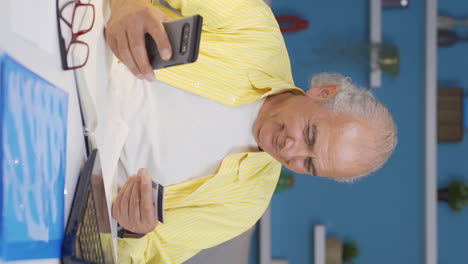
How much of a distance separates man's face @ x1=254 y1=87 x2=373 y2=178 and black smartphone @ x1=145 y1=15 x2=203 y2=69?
1.59ft

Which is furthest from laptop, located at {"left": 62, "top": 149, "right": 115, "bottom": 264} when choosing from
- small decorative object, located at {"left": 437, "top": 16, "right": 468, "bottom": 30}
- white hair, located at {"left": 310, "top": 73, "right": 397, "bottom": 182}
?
small decorative object, located at {"left": 437, "top": 16, "right": 468, "bottom": 30}

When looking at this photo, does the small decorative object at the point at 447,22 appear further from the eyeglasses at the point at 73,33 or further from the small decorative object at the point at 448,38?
the eyeglasses at the point at 73,33

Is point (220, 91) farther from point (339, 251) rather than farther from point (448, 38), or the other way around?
point (448, 38)

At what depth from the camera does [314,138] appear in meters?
1.25

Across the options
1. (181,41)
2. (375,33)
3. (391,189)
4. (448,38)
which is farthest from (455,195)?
(181,41)

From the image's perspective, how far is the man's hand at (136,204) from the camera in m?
1.04

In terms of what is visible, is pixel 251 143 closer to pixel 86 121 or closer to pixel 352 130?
pixel 352 130

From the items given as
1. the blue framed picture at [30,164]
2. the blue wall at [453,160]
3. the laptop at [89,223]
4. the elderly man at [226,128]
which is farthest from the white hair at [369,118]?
the blue wall at [453,160]

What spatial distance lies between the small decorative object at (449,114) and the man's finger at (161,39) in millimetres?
1835

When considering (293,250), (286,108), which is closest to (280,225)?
(293,250)

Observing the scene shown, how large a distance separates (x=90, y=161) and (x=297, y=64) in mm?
1902

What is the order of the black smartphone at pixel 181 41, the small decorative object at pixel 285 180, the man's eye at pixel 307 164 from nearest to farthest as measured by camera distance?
the black smartphone at pixel 181 41 < the man's eye at pixel 307 164 < the small decorative object at pixel 285 180

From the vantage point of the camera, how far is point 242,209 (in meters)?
1.39

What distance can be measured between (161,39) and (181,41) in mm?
43
